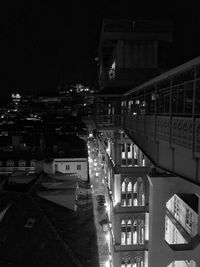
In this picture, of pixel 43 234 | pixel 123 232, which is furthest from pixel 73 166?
pixel 43 234

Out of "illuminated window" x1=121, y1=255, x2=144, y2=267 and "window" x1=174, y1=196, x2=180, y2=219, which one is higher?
"window" x1=174, y1=196, x2=180, y2=219

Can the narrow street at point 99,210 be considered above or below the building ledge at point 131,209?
below

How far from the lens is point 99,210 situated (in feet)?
77.7

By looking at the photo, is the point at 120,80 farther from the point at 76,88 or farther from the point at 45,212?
the point at 76,88

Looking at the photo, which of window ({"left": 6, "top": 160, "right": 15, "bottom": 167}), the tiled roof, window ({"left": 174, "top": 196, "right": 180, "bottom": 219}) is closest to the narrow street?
the tiled roof

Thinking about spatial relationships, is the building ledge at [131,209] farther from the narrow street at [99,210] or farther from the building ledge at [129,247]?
the narrow street at [99,210]

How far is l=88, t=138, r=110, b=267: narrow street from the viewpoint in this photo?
17016mm

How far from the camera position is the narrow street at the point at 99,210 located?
17.0m

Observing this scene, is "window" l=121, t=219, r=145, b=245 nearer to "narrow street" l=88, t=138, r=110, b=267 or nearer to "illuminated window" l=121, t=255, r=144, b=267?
"illuminated window" l=121, t=255, r=144, b=267

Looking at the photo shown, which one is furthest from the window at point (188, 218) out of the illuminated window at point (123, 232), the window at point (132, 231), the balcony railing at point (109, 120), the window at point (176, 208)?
the illuminated window at point (123, 232)

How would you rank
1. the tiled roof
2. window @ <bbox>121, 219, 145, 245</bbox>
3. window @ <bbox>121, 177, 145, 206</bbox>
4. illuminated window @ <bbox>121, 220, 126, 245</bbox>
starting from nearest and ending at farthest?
the tiled roof
window @ <bbox>121, 219, 145, 245</bbox>
window @ <bbox>121, 177, 145, 206</bbox>
illuminated window @ <bbox>121, 220, 126, 245</bbox>

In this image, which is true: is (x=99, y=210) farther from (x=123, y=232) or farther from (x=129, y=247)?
→ (x=129, y=247)

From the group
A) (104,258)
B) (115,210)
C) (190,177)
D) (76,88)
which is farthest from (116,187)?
(76,88)

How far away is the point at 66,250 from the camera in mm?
14125
